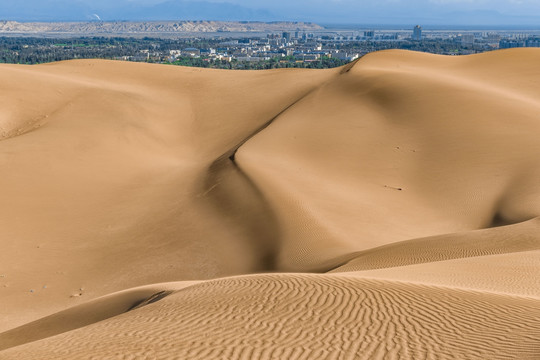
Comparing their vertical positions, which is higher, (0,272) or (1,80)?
(1,80)

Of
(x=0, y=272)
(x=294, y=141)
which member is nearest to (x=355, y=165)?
(x=294, y=141)

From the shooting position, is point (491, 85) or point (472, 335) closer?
point (472, 335)

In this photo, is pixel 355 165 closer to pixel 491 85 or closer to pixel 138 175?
pixel 138 175

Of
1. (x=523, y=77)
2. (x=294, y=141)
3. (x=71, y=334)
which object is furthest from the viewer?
(x=523, y=77)

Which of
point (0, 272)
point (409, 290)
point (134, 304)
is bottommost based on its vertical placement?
point (0, 272)

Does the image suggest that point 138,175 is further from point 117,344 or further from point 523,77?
point 523,77

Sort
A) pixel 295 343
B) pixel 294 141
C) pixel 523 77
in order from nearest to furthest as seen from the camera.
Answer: pixel 295 343 < pixel 294 141 < pixel 523 77
